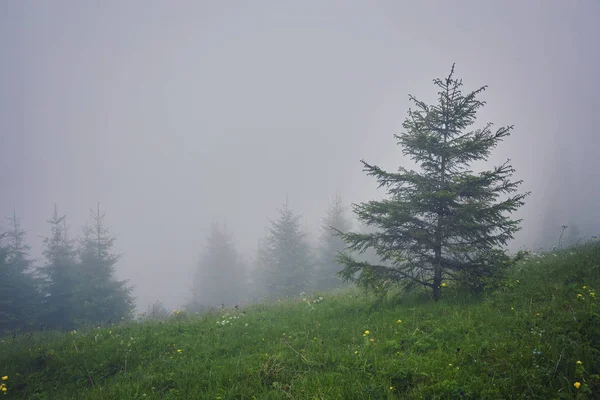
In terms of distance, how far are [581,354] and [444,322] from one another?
2.34 metres

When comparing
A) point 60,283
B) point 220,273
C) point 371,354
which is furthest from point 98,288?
point 371,354

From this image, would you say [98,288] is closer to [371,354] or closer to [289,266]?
[289,266]

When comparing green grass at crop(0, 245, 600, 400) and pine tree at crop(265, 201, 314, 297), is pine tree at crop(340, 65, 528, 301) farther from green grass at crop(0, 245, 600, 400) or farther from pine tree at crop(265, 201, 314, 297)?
pine tree at crop(265, 201, 314, 297)

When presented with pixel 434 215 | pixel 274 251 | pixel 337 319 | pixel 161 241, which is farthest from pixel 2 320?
pixel 161 241

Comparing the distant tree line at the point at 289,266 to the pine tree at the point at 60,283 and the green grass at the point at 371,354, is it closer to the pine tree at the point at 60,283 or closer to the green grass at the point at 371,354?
the pine tree at the point at 60,283

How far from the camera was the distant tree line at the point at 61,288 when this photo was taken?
16.7 metres

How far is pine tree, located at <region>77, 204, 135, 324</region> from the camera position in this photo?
59.4ft

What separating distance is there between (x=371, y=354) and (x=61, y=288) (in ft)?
77.2

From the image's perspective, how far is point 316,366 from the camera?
16.4ft

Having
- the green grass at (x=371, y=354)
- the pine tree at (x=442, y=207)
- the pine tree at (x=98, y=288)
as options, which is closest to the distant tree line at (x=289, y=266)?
the pine tree at (x=98, y=288)

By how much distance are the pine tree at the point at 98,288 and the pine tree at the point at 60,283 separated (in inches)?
20.0

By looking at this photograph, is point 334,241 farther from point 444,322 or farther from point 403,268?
point 444,322

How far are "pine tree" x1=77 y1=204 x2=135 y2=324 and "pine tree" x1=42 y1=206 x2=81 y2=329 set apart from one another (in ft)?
1.67

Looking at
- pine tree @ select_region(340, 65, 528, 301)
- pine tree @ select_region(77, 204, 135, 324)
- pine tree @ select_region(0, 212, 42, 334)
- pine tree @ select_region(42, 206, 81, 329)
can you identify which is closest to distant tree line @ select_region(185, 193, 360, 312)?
pine tree @ select_region(77, 204, 135, 324)
